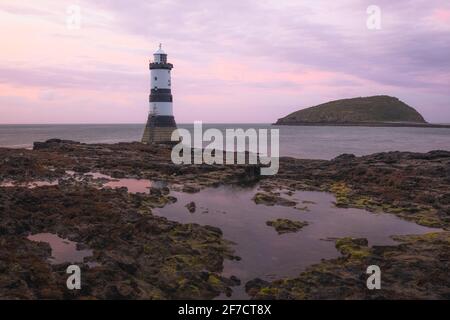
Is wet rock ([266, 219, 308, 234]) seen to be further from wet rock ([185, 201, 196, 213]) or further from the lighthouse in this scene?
the lighthouse

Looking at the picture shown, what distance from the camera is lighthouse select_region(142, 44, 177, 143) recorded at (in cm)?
Result: 5397

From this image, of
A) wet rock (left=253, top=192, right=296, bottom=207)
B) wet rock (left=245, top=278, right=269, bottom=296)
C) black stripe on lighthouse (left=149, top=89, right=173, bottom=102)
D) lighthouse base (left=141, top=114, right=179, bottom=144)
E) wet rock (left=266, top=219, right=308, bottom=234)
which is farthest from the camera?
lighthouse base (left=141, top=114, right=179, bottom=144)

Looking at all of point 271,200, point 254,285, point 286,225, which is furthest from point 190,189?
point 254,285

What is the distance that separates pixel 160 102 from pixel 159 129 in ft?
11.9

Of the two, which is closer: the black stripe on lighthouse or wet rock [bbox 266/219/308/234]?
wet rock [bbox 266/219/308/234]

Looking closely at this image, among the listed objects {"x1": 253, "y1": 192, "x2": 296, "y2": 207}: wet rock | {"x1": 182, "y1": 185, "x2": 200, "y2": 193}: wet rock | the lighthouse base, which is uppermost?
the lighthouse base

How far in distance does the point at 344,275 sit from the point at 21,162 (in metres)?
24.9

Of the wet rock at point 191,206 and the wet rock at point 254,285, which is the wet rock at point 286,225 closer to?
the wet rock at point 191,206

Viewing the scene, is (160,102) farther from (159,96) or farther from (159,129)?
(159,129)

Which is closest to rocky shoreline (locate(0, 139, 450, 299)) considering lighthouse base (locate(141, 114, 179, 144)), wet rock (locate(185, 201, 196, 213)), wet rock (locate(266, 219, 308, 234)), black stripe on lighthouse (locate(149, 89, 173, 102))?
wet rock (locate(185, 201, 196, 213))

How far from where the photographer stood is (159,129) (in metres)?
55.4

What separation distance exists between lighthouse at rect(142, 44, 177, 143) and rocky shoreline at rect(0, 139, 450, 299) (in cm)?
2375

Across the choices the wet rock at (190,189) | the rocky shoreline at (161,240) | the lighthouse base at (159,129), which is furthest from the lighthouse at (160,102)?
the wet rock at (190,189)
